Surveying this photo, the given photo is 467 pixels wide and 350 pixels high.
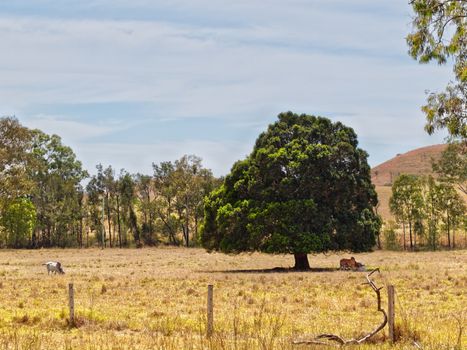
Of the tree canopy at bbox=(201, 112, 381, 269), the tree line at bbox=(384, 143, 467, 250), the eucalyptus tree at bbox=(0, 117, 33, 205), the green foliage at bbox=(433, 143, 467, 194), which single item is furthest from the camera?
the tree line at bbox=(384, 143, 467, 250)

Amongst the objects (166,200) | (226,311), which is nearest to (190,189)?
(166,200)

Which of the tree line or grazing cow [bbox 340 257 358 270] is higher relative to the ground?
the tree line

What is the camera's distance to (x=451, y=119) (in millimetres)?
18547

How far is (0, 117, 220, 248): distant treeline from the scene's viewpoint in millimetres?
101812

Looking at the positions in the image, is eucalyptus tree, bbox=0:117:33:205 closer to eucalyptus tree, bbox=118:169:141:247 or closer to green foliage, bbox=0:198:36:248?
green foliage, bbox=0:198:36:248

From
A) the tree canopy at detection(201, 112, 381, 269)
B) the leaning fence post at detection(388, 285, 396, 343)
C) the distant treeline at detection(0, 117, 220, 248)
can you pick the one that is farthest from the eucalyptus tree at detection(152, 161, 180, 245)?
the leaning fence post at detection(388, 285, 396, 343)

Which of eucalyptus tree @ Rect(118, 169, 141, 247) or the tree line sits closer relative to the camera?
the tree line

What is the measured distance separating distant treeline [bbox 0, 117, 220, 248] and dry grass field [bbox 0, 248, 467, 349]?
213ft

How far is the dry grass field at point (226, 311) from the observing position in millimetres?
14617

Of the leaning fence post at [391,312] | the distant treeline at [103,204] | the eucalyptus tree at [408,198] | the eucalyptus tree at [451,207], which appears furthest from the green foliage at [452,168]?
the leaning fence post at [391,312]

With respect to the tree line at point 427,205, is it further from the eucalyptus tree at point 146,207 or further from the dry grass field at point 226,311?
the dry grass field at point 226,311

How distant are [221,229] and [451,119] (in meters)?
27.4

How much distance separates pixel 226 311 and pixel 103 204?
8438 cm

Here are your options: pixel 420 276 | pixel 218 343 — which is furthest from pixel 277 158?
pixel 218 343
